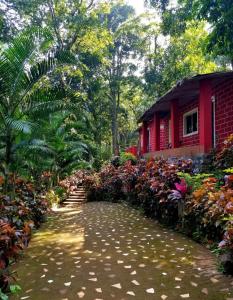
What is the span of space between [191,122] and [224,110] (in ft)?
11.7

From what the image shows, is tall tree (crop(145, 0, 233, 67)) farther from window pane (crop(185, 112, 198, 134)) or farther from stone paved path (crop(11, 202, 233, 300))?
stone paved path (crop(11, 202, 233, 300))

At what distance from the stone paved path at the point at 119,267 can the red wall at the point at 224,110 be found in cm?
461

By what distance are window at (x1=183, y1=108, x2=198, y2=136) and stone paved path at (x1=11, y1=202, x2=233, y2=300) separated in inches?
280

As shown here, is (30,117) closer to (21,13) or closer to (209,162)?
(209,162)

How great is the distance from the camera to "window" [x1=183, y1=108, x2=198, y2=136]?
44.5ft

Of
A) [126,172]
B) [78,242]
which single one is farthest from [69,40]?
[78,242]

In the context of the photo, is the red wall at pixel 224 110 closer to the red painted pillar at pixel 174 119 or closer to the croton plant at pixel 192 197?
the red painted pillar at pixel 174 119

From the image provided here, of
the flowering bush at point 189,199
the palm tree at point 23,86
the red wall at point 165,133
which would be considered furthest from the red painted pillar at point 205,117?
the red wall at point 165,133

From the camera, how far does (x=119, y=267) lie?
15.6 ft

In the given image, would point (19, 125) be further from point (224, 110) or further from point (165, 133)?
point (165, 133)

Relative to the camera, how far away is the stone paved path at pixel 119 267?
384cm

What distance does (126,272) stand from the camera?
4543mm

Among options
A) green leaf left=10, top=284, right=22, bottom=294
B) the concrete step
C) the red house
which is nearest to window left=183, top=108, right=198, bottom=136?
the red house

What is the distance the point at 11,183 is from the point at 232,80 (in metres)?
7.05
